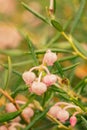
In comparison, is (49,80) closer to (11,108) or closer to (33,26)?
(11,108)

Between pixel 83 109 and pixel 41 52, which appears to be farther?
pixel 41 52

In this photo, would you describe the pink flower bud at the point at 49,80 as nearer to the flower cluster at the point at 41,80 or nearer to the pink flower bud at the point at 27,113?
the flower cluster at the point at 41,80

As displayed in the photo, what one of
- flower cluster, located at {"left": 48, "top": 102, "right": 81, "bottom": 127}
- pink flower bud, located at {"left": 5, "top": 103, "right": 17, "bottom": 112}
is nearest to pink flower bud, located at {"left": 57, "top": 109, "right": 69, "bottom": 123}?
flower cluster, located at {"left": 48, "top": 102, "right": 81, "bottom": 127}

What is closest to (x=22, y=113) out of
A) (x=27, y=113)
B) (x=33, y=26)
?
(x=27, y=113)

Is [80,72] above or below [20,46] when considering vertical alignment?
below

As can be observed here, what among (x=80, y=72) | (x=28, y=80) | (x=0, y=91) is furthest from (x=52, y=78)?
(x=80, y=72)

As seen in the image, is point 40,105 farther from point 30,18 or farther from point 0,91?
point 30,18
